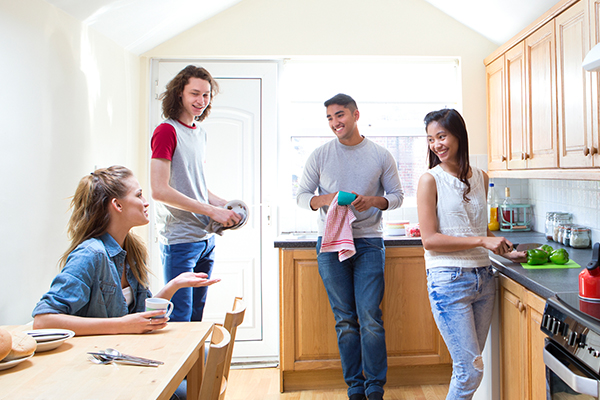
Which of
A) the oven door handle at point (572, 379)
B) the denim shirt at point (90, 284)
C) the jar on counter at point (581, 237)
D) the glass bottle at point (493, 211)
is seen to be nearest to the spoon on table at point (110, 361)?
the denim shirt at point (90, 284)

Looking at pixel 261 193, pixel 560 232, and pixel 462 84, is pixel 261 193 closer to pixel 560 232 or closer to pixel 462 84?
pixel 462 84

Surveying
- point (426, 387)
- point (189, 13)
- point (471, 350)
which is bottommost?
point (426, 387)

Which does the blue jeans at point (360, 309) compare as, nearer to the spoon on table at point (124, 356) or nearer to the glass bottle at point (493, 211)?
the glass bottle at point (493, 211)

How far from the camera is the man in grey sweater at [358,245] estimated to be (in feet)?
7.43

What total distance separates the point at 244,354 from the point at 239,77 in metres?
→ 1.94

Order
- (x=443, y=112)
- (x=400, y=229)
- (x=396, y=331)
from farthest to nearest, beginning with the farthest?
(x=400, y=229), (x=396, y=331), (x=443, y=112)

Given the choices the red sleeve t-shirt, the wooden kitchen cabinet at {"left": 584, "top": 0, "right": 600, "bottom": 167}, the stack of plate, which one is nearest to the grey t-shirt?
the red sleeve t-shirt

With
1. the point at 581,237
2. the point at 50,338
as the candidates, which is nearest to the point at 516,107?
the point at 581,237

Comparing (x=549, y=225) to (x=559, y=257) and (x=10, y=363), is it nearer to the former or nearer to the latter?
(x=559, y=257)

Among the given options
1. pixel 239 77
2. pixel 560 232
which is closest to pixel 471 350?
pixel 560 232

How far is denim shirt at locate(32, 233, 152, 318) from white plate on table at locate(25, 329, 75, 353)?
79 mm

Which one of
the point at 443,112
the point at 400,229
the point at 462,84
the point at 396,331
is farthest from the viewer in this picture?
the point at 462,84

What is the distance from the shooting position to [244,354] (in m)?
3.16

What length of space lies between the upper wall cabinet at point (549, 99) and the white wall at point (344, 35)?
207 millimetres
